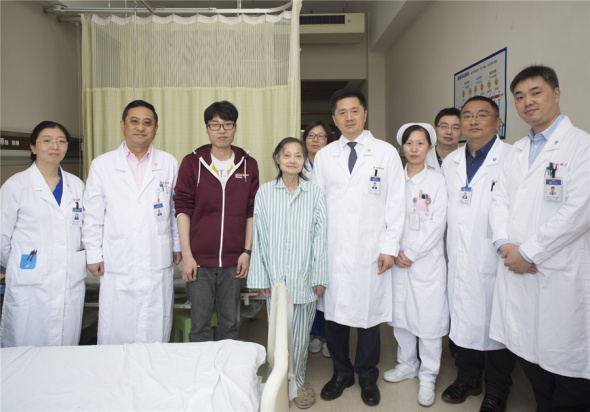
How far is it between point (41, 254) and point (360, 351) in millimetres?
1794

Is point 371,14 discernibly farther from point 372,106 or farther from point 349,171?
point 349,171

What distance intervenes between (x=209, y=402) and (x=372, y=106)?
537cm

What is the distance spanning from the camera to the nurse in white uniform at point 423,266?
2.22m

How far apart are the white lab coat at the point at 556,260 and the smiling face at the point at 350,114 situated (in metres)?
0.86

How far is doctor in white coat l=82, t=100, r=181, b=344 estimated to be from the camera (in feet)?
6.96

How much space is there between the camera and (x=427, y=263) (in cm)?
223

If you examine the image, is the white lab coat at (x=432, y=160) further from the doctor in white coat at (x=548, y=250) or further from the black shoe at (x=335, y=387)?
the black shoe at (x=335, y=387)

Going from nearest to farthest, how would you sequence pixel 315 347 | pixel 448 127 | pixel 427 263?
pixel 427 263, pixel 448 127, pixel 315 347

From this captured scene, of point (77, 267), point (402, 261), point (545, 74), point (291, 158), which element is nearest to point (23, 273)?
point (77, 267)

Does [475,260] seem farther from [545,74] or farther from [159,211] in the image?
[159,211]

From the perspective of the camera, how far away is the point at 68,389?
4.33 ft

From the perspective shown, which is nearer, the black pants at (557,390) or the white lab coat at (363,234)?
the black pants at (557,390)

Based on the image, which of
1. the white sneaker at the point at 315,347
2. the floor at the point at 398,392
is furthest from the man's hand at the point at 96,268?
the white sneaker at the point at 315,347

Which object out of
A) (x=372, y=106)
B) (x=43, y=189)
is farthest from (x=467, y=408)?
(x=372, y=106)
